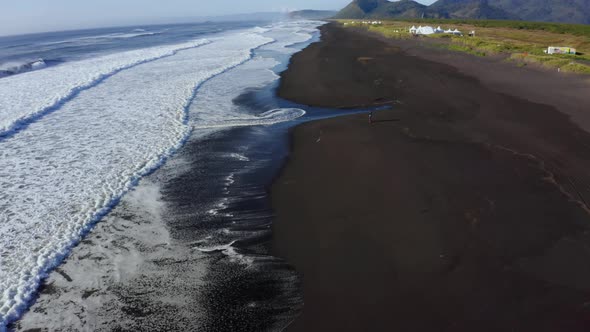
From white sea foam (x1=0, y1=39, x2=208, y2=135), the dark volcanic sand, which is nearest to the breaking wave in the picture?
white sea foam (x1=0, y1=39, x2=208, y2=135)

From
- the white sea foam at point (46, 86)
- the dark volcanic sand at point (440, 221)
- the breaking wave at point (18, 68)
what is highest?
the breaking wave at point (18, 68)

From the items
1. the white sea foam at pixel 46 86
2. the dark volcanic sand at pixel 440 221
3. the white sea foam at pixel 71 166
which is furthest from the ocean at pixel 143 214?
the dark volcanic sand at pixel 440 221

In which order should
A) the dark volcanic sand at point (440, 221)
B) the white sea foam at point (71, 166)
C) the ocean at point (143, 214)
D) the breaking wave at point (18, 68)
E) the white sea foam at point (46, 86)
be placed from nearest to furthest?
the dark volcanic sand at point (440, 221), the ocean at point (143, 214), the white sea foam at point (71, 166), the white sea foam at point (46, 86), the breaking wave at point (18, 68)

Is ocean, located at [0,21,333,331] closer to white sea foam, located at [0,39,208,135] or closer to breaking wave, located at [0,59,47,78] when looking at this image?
white sea foam, located at [0,39,208,135]

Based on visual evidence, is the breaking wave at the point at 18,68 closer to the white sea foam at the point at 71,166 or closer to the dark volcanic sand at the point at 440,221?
the white sea foam at the point at 71,166

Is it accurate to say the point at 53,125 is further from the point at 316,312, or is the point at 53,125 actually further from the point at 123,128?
the point at 316,312

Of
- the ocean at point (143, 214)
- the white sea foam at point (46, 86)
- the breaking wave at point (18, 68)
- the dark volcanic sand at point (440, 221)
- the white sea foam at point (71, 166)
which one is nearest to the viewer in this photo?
the dark volcanic sand at point (440, 221)

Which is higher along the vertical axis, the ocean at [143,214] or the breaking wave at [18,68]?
the breaking wave at [18,68]

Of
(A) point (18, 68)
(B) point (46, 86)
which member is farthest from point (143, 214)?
(A) point (18, 68)
